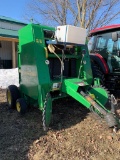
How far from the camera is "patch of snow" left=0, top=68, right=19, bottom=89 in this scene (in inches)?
297

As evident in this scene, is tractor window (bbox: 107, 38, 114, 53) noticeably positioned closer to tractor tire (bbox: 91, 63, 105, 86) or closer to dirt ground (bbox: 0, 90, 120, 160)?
tractor tire (bbox: 91, 63, 105, 86)

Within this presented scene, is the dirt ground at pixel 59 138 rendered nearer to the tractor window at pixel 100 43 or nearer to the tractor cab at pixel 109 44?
the tractor cab at pixel 109 44

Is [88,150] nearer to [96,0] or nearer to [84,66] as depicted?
[84,66]

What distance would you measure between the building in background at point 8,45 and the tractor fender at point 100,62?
7.42 m

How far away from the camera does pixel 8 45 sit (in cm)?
1362

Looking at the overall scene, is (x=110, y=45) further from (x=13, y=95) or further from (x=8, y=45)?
(x=8, y=45)

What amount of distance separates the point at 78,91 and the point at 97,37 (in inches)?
98.8

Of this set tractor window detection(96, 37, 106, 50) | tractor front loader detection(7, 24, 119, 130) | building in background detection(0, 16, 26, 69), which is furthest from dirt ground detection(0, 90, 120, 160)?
building in background detection(0, 16, 26, 69)

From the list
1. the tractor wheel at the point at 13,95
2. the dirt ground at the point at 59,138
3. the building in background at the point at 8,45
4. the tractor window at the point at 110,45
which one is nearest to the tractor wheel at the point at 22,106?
the dirt ground at the point at 59,138

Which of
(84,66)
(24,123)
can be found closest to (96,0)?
(84,66)

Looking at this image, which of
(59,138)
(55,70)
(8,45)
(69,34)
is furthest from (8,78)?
(8,45)

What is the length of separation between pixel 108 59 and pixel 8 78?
13.1ft

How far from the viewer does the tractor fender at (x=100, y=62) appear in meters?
5.42

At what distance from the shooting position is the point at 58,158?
114 inches
